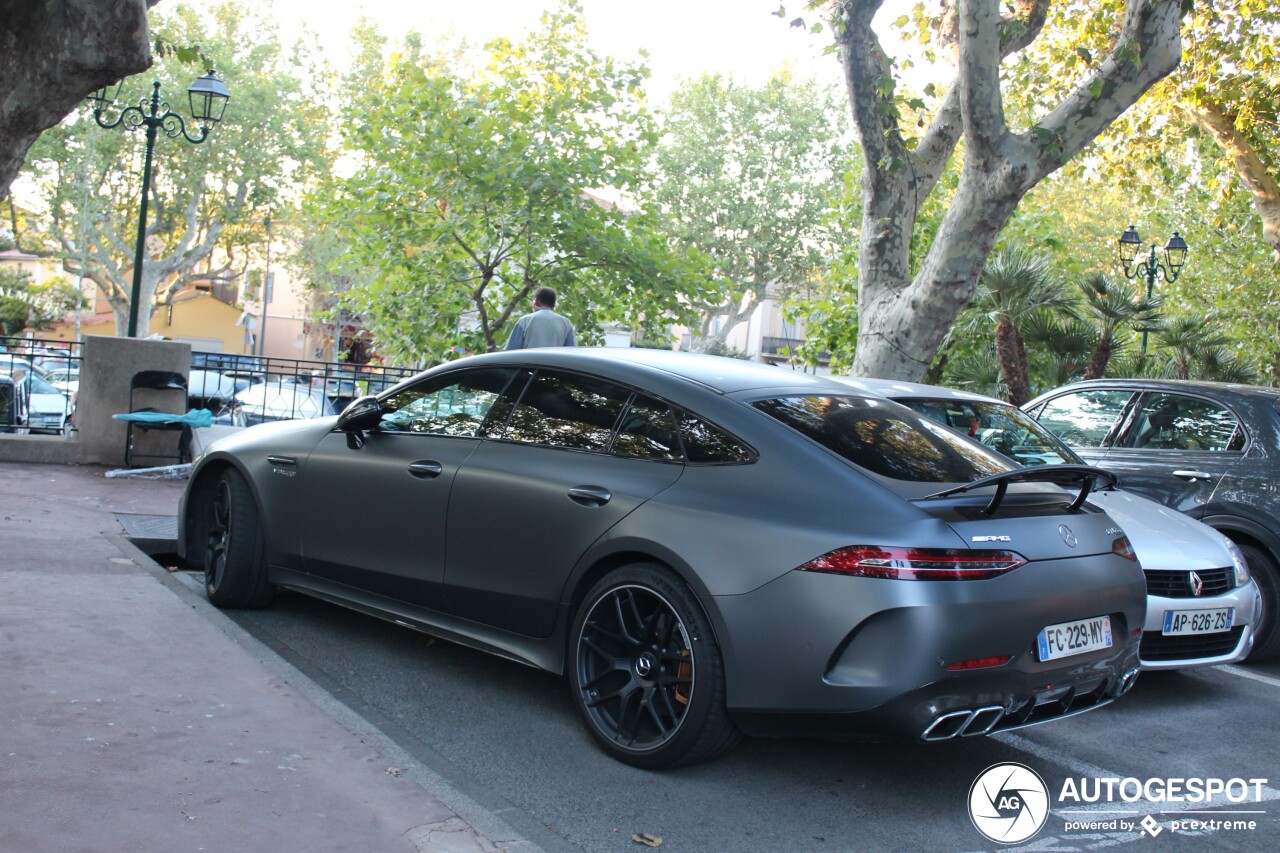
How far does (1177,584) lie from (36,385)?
2190 cm

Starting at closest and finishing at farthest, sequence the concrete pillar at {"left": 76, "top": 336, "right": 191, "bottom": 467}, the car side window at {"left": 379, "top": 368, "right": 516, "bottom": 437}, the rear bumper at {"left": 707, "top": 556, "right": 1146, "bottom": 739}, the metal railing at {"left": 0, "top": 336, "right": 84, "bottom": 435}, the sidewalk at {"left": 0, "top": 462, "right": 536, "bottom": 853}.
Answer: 1. the sidewalk at {"left": 0, "top": 462, "right": 536, "bottom": 853}
2. the rear bumper at {"left": 707, "top": 556, "right": 1146, "bottom": 739}
3. the car side window at {"left": 379, "top": 368, "right": 516, "bottom": 437}
4. the concrete pillar at {"left": 76, "top": 336, "right": 191, "bottom": 467}
5. the metal railing at {"left": 0, "top": 336, "right": 84, "bottom": 435}

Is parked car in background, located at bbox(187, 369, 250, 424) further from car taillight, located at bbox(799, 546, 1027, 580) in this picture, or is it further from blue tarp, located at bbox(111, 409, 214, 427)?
car taillight, located at bbox(799, 546, 1027, 580)

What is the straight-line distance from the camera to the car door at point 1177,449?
290 inches

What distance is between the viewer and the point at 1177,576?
595 centimetres

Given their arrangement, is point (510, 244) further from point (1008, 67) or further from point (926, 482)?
point (926, 482)

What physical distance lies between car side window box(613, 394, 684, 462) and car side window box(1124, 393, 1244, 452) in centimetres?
446

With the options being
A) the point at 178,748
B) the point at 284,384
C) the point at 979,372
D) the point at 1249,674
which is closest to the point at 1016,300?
the point at 979,372

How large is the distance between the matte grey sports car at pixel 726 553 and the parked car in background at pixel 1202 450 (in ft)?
10.1

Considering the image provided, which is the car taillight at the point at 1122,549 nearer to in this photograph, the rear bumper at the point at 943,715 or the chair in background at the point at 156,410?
the rear bumper at the point at 943,715

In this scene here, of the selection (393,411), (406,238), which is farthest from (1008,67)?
(393,411)

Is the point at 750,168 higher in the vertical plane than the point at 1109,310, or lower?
higher

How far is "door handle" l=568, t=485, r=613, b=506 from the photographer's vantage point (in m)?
4.57

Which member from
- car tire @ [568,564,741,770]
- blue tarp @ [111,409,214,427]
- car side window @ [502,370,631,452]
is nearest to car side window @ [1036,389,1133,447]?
car side window @ [502,370,631,452]

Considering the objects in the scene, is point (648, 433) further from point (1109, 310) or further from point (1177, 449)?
point (1109, 310)
